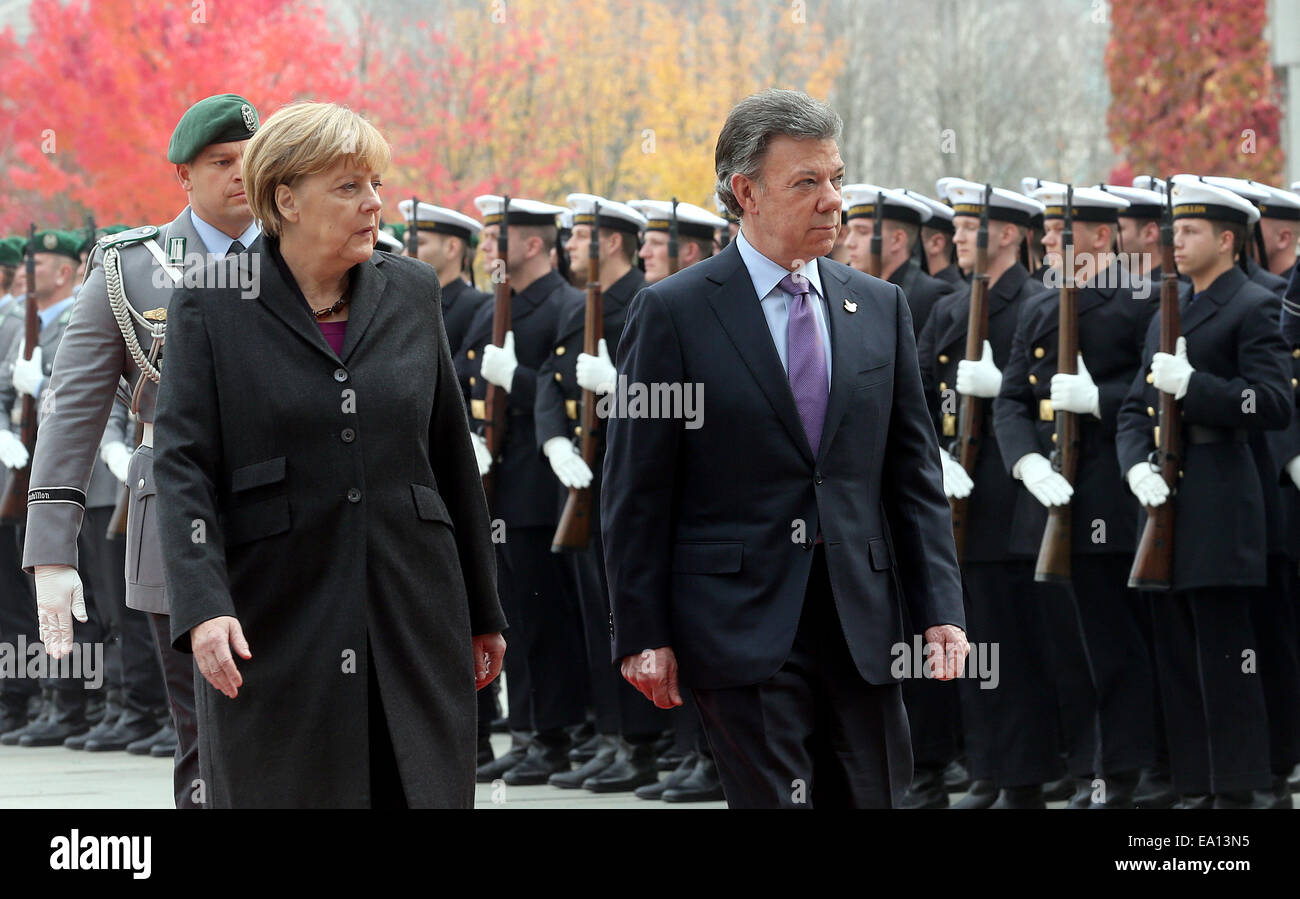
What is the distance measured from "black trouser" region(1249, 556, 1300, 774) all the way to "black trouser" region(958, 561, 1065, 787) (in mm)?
787

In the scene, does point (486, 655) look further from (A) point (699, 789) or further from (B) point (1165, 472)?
(A) point (699, 789)

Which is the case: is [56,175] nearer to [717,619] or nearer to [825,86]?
[825,86]

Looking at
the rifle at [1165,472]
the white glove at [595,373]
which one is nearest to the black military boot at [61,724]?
the white glove at [595,373]

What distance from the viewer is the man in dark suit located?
4.13 metres

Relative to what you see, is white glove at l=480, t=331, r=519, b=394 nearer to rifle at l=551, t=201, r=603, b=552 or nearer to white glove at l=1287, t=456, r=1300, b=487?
rifle at l=551, t=201, r=603, b=552

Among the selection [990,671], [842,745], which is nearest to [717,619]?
[842,745]

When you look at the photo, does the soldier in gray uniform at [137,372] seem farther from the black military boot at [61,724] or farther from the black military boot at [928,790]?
the black military boot at [61,724]

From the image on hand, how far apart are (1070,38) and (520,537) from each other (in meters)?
33.9

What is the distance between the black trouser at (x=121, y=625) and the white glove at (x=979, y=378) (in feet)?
13.6

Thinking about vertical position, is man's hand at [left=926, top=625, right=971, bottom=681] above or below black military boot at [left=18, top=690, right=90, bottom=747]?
above

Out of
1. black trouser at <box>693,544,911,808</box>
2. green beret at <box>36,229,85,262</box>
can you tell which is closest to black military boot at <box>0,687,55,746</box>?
green beret at <box>36,229,85,262</box>

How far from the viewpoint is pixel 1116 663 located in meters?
7.40

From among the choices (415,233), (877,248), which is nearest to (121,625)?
(415,233)

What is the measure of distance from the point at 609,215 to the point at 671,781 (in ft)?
7.96
